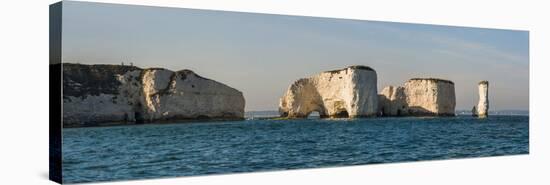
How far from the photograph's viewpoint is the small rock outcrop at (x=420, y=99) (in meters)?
12.3

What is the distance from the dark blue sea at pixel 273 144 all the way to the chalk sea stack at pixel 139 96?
152 mm

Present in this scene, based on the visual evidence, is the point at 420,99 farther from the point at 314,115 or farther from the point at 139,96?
the point at 139,96

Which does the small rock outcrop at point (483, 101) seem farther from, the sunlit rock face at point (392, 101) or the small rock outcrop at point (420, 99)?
the sunlit rock face at point (392, 101)

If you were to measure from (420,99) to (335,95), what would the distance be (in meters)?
1.55

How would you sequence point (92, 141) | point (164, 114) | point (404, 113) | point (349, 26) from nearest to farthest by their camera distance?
1. point (92, 141)
2. point (164, 114)
3. point (349, 26)
4. point (404, 113)

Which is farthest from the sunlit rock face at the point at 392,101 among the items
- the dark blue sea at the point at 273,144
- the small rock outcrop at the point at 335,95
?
the small rock outcrop at the point at 335,95

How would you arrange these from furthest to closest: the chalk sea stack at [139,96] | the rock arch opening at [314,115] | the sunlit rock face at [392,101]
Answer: the sunlit rock face at [392,101] → the rock arch opening at [314,115] → the chalk sea stack at [139,96]

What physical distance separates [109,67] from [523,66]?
745cm

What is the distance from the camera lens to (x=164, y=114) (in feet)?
34.5

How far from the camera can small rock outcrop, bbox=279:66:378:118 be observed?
11547 mm

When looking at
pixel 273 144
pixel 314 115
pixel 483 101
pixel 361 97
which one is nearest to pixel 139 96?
pixel 273 144

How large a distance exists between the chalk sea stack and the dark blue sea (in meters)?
0.15

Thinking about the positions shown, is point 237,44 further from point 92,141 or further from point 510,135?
point 510,135

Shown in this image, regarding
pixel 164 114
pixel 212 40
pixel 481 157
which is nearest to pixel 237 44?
pixel 212 40
